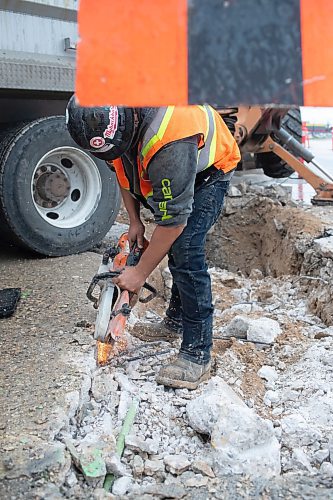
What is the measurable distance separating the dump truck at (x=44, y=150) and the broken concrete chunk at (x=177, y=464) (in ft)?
8.73

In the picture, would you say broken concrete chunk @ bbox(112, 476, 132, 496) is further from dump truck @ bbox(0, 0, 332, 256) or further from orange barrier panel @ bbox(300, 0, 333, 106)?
dump truck @ bbox(0, 0, 332, 256)

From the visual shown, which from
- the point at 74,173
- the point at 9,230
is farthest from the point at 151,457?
the point at 74,173

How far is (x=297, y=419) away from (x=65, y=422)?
1048 millimetres

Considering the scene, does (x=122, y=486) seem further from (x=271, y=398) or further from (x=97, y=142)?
(x=97, y=142)

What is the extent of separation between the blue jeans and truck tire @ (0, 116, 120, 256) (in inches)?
74.3

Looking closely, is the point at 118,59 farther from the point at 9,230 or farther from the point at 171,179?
the point at 9,230

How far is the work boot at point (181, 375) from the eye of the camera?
2.89 meters

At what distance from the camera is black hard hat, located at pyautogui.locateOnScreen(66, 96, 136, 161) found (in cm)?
227

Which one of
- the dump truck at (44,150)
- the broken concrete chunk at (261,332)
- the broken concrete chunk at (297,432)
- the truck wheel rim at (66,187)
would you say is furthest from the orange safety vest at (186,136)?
the truck wheel rim at (66,187)

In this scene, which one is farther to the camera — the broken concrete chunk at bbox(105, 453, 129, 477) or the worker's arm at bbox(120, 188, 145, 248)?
the worker's arm at bbox(120, 188, 145, 248)

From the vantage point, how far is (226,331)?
3.74 meters

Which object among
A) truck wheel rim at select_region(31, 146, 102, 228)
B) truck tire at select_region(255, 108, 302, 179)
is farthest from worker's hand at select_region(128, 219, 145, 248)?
truck tire at select_region(255, 108, 302, 179)

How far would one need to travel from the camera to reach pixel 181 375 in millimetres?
2904

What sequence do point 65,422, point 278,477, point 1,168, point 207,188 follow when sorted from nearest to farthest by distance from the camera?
point 278,477, point 65,422, point 207,188, point 1,168
